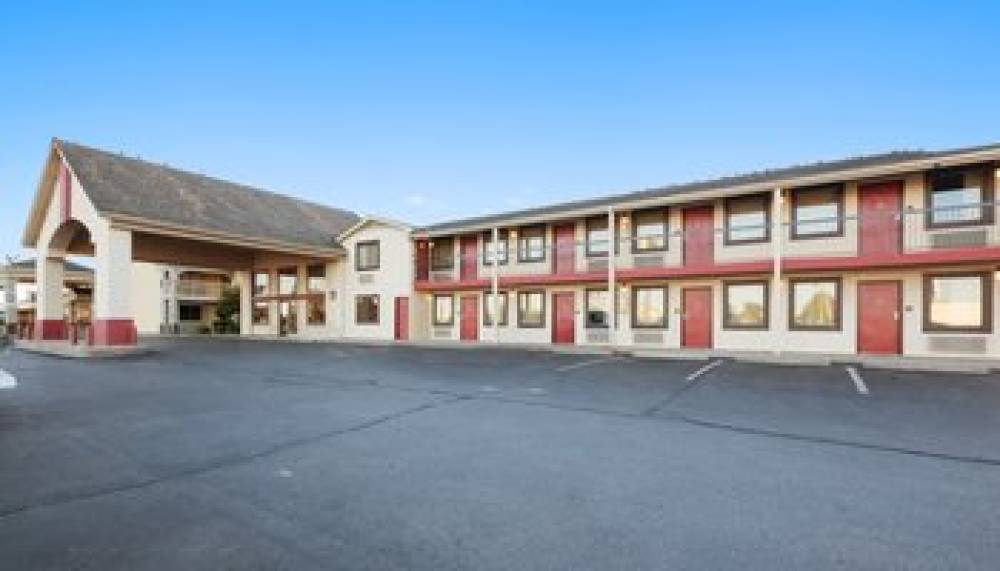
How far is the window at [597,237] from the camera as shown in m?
19.7

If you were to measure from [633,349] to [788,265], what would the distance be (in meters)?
5.69

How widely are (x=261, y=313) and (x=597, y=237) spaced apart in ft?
75.9

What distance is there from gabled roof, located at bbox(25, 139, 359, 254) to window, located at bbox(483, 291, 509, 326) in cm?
971

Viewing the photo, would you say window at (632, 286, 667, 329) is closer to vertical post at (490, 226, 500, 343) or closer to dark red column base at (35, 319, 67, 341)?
vertical post at (490, 226, 500, 343)

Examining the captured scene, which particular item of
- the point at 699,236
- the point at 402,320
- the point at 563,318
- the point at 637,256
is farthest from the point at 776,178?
the point at 402,320

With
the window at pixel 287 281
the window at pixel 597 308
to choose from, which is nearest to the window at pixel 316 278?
the window at pixel 287 281

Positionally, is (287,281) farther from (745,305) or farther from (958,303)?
(958,303)

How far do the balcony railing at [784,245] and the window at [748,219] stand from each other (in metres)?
0.04

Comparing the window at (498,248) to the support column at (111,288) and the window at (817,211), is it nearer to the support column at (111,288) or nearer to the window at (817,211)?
the window at (817,211)

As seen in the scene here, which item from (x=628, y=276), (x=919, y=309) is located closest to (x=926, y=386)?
(x=919, y=309)

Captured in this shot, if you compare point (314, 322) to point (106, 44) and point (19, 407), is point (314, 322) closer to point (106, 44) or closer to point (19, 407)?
point (106, 44)

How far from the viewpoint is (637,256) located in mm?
18500

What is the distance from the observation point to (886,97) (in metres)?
19.0

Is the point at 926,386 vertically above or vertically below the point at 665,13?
below
